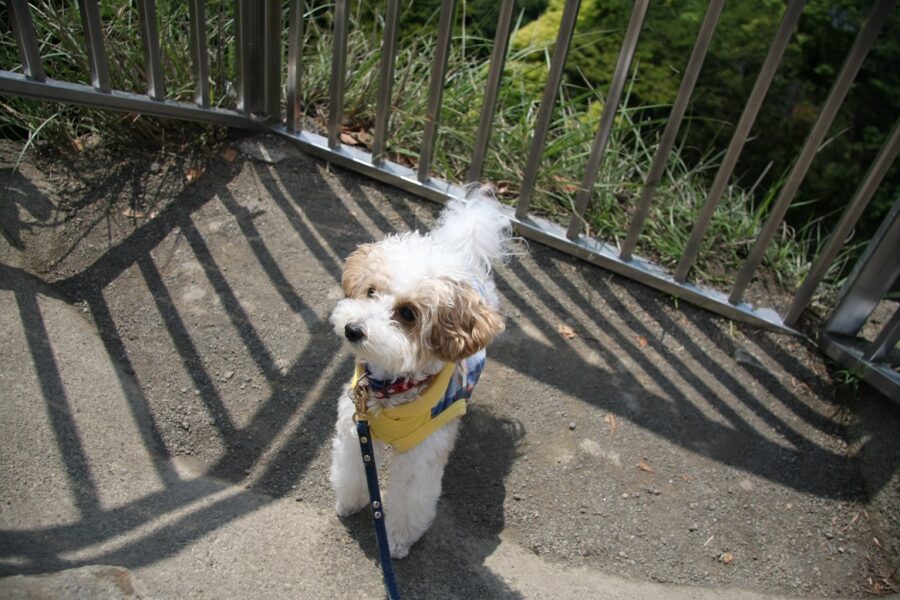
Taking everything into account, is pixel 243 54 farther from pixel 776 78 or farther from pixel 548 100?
pixel 776 78

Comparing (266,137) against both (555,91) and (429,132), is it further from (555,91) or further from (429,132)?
(555,91)

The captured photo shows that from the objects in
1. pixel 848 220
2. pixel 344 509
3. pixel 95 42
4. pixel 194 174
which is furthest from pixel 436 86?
pixel 344 509

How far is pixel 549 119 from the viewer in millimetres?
3779

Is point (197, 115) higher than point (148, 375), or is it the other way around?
point (197, 115)

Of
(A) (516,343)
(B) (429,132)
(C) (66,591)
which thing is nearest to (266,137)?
(B) (429,132)

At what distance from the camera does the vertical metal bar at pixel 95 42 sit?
342cm

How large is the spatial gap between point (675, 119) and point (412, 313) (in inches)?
74.3

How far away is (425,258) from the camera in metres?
2.46

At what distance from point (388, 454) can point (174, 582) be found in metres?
1.04

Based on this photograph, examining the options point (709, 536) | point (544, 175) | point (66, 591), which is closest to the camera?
point (66, 591)

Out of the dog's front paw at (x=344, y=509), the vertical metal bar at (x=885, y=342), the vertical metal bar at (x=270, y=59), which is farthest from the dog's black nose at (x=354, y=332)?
the vertical metal bar at (x=885, y=342)

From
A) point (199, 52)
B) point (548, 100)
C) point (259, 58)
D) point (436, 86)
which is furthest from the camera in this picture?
point (259, 58)

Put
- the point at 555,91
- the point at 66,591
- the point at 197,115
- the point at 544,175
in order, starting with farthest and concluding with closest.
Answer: the point at 544,175 → the point at 197,115 → the point at 555,91 → the point at 66,591

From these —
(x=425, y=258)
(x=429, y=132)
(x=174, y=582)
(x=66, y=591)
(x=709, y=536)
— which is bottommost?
(x=709, y=536)
